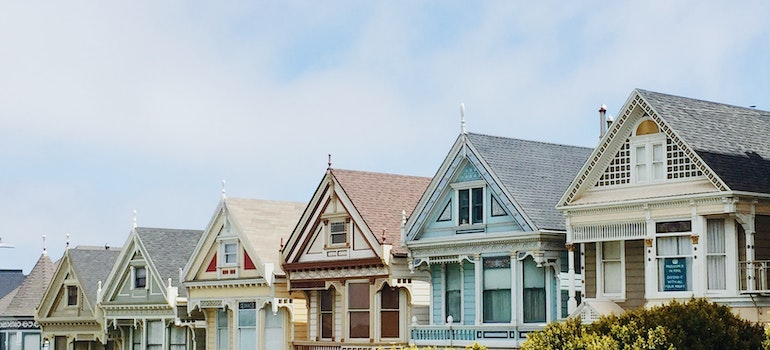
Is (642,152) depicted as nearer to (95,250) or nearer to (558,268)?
(558,268)

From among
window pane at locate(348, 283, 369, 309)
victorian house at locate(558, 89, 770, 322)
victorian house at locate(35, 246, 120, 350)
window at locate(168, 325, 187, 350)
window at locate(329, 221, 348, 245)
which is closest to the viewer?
victorian house at locate(558, 89, 770, 322)

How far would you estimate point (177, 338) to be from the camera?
59062 millimetres

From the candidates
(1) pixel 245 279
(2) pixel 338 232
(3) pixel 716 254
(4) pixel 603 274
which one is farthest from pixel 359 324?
(3) pixel 716 254

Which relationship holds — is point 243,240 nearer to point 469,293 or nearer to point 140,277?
point 140,277

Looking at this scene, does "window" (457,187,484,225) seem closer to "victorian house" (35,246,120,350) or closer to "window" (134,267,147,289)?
"window" (134,267,147,289)

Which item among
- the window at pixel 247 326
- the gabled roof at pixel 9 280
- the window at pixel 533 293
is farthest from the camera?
the gabled roof at pixel 9 280

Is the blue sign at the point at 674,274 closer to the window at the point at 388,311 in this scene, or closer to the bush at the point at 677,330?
the bush at the point at 677,330

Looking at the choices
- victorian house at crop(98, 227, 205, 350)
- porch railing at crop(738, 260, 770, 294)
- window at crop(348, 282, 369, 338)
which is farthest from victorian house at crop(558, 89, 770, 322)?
victorian house at crop(98, 227, 205, 350)

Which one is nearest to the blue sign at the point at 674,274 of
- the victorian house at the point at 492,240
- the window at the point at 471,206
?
the victorian house at the point at 492,240

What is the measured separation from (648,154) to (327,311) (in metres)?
16.4

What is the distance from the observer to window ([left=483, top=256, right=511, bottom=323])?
42.7 metres

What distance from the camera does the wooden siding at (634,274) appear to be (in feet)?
128

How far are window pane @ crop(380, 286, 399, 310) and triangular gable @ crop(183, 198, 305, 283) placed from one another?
5407mm

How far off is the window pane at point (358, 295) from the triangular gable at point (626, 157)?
10493 millimetres
